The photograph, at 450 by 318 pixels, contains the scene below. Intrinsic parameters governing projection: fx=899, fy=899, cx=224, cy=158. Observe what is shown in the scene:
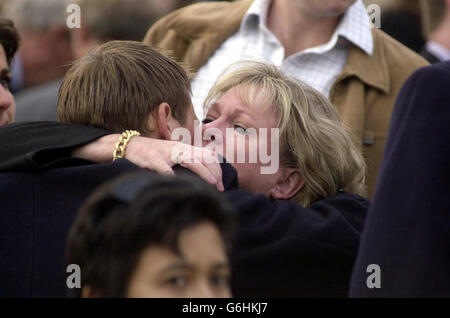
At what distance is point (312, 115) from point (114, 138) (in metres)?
0.71

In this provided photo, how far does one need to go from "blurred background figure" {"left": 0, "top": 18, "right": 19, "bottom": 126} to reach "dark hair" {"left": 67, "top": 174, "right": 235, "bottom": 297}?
1.49 meters

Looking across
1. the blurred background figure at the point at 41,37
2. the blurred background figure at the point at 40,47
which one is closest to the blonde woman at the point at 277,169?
the blurred background figure at the point at 40,47

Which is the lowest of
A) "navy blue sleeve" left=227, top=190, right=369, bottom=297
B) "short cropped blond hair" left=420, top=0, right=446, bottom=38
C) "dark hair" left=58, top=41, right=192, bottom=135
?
"navy blue sleeve" left=227, top=190, right=369, bottom=297

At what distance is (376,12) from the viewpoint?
14.6ft

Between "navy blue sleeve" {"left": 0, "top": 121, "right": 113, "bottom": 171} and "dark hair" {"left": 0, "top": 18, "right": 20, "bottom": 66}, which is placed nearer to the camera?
"navy blue sleeve" {"left": 0, "top": 121, "right": 113, "bottom": 171}

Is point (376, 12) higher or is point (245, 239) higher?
point (376, 12)

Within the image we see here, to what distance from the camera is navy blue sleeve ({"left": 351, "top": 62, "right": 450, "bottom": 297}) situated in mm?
1997

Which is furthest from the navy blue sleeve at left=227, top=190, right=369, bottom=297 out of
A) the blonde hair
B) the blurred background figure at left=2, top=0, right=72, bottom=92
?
the blurred background figure at left=2, top=0, right=72, bottom=92

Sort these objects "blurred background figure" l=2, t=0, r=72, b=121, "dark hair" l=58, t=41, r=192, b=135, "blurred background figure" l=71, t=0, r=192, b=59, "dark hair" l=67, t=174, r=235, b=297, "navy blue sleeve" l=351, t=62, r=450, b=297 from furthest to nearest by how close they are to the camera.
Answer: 1. "blurred background figure" l=2, t=0, r=72, b=121
2. "blurred background figure" l=71, t=0, r=192, b=59
3. "dark hair" l=58, t=41, r=192, b=135
4. "navy blue sleeve" l=351, t=62, r=450, b=297
5. "dark hair" l=67, t=174, r=235, b=297

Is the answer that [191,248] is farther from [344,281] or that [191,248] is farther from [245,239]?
[344,281]

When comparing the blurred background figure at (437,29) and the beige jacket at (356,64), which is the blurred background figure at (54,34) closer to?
the beige jacket at (356,64)

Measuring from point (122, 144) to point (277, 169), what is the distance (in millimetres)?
558

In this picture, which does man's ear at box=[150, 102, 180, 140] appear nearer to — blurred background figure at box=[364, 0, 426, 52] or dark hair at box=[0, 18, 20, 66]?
dark hair at box=[0, 18, 20, 66]
